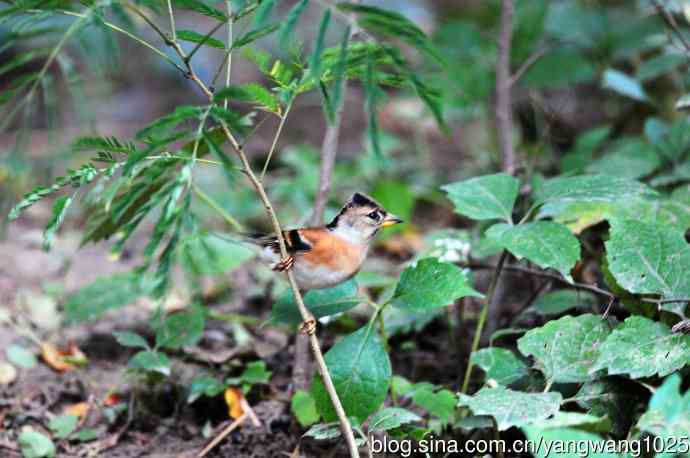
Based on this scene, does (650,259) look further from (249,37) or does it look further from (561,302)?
(249,37)

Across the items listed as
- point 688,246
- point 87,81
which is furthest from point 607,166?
point 87,81

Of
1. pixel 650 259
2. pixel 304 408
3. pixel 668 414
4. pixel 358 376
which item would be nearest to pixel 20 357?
pixel 304 408

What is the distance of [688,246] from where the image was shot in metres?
2.78

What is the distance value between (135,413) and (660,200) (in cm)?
240

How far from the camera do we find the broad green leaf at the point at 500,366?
2877 mm

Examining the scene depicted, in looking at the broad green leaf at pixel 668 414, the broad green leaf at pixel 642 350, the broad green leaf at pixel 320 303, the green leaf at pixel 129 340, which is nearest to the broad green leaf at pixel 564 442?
the broad green leaf at pixel 668 414

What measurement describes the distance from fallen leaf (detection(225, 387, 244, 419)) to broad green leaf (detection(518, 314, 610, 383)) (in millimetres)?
1256

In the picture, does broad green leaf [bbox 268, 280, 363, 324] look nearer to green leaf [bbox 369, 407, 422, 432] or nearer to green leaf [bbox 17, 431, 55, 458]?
green leaf [bbox 369, 407, 422, 432]

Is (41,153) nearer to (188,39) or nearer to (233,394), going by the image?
(233,394)

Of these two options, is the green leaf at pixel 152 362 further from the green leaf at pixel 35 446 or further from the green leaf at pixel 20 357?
the green leaf at pixel 20 357

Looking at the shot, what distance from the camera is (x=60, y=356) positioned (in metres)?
3.85

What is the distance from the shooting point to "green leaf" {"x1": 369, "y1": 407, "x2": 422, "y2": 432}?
8.64 feet

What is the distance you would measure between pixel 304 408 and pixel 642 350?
4.27 ft

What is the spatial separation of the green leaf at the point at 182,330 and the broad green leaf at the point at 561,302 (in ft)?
4.66
